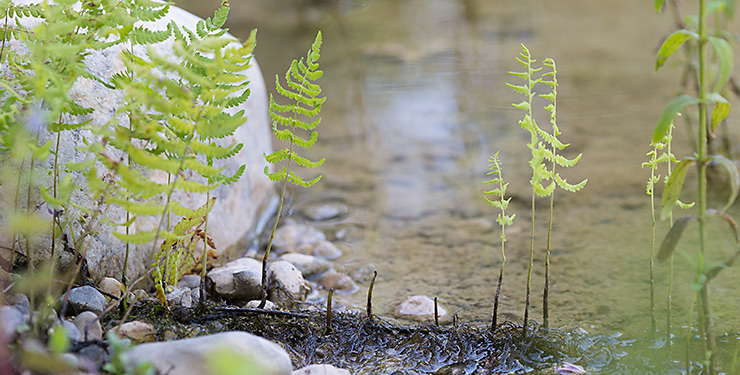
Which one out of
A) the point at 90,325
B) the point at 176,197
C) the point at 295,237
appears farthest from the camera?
the point at 295,237

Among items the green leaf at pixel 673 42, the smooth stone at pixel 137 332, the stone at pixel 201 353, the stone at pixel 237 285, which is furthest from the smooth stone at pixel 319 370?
→ the green leaf at pixel 673 42

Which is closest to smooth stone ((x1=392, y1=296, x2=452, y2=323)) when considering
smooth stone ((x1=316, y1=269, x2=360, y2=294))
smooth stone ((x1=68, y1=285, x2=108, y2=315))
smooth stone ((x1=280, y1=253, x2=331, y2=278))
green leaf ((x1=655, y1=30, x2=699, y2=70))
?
smooth stone ((x1=316, y1=269, x2=360, y2=294))

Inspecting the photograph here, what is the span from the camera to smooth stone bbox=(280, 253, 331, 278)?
3.37m

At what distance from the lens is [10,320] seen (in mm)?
1823

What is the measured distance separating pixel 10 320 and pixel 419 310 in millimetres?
1654

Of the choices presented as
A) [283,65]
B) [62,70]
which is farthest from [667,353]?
[283,65]

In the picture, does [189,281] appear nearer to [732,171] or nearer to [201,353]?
[201,353]

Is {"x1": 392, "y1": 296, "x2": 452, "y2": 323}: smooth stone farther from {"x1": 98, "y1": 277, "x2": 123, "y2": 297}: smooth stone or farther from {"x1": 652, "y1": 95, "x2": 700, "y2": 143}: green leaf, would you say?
{"x1": 652, "y1": 95, "x2": 700, "y2": 143}: green leaf

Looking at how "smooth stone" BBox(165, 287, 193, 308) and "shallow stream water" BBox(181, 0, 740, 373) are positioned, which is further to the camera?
"shallow stream water" BBox(181, 0, 740, 373)

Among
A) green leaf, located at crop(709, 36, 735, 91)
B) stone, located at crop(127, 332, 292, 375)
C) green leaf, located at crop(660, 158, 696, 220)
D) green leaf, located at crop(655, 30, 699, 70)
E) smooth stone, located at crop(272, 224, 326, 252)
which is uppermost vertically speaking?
green leaf, located at crop(655, 30, 699, 70)

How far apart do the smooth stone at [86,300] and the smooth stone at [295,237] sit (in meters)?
1.51

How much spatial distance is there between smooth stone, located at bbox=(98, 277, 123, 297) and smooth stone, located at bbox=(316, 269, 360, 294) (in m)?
1.09

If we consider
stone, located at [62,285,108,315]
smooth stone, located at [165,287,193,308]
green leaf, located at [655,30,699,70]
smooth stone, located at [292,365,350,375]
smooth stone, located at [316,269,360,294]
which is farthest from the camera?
smooth stone, located at [316,269,360,294]

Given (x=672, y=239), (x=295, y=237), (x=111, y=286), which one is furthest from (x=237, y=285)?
(x=672, y=239)
